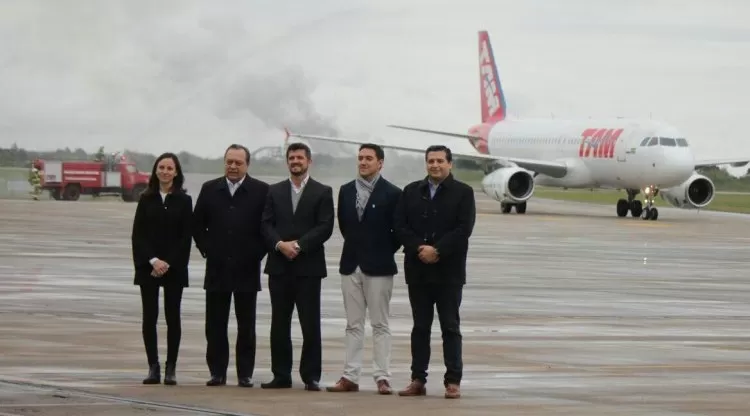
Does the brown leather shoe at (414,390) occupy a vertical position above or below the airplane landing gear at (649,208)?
below

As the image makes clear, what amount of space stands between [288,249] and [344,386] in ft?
4.22

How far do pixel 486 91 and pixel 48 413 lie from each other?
235 feet

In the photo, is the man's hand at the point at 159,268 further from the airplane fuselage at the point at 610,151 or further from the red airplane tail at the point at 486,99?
the red airplane tail at the point at 486,99

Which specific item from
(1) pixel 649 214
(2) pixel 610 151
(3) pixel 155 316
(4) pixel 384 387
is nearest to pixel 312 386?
(4) pixel 384 387

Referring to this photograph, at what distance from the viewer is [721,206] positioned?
83562 mm

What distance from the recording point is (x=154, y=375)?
14047 millimetres

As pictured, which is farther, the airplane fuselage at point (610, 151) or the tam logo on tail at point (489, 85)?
the tam logo on tail at point (489, 85)

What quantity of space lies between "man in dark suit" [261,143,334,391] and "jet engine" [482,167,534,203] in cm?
4838

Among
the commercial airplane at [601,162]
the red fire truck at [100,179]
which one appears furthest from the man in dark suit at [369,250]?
the red fire truck at [100,179]

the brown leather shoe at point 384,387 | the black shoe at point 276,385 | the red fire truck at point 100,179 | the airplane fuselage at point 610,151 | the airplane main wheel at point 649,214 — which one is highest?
the airplane fuselage at point 610,151

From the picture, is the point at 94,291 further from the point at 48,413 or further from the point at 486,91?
the point at 486,91

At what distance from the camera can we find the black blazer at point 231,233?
1472 centimetres

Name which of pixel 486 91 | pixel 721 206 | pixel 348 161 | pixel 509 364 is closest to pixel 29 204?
pixel 348 161

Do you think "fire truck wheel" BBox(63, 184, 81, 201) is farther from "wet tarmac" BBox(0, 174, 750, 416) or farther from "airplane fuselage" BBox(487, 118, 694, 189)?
"wet tarmac" BBox(0, 174, 750, 416)
